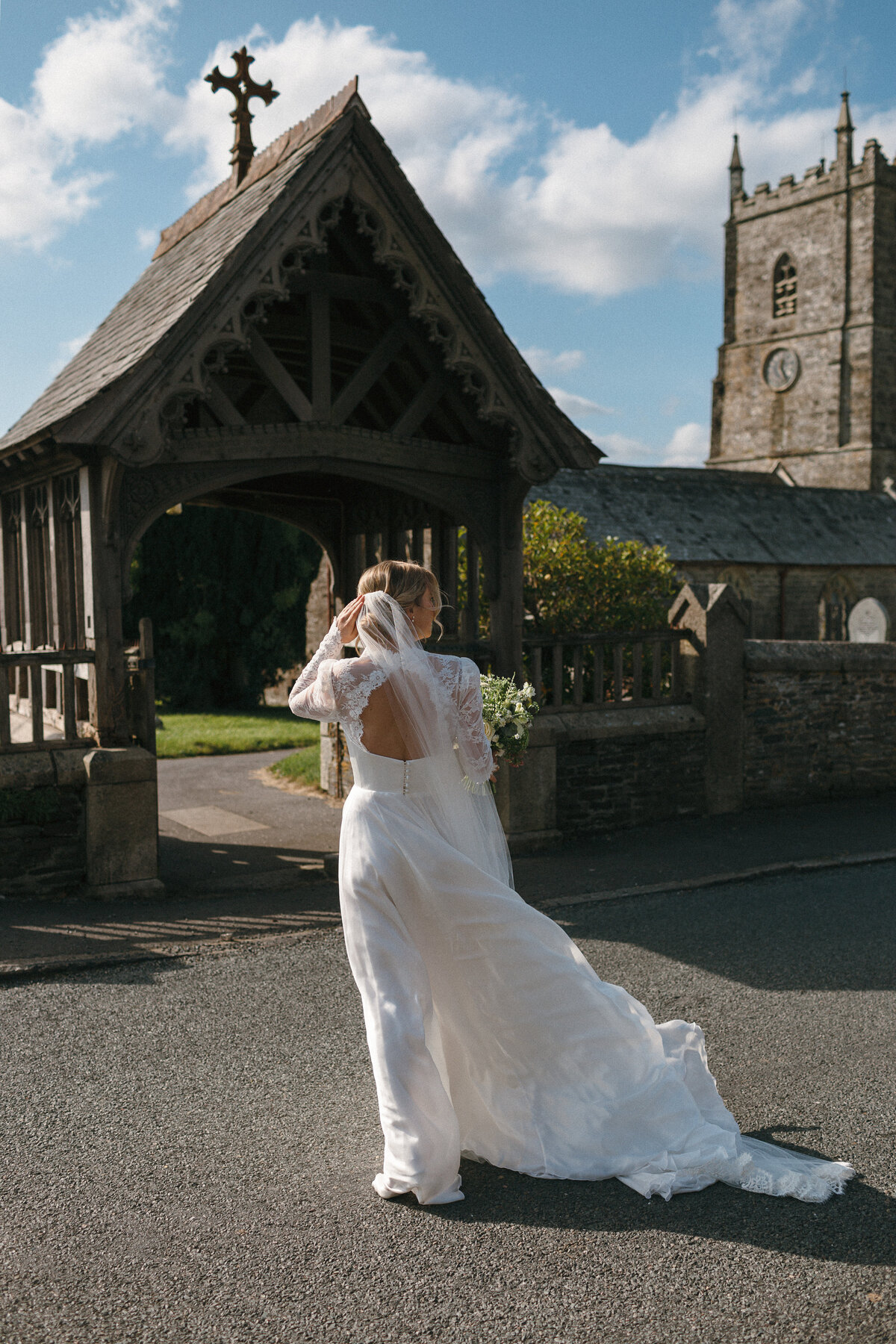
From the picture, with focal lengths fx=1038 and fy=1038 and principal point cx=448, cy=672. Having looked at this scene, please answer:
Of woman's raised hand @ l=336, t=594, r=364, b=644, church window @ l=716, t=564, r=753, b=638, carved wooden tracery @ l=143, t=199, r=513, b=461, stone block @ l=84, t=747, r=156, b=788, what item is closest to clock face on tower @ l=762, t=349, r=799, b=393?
church window @ l=716, t=564, r=753, b=638

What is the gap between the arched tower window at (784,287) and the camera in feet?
178

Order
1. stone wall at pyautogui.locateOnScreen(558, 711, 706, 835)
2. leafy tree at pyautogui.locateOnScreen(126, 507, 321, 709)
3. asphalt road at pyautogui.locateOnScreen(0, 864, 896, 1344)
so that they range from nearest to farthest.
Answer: asphalt road at pyautogui.locateOnScreen(0, 864, 896, 1344) → stone wall at pyautogui.locateOnScreen(558, 711, 706, 835) → leafy tree at pyautogui.locateOnScreen(126, 507, 321, 709)

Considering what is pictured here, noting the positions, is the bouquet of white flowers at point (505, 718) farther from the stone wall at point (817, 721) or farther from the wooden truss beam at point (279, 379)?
the stone wall at point (817, 721)

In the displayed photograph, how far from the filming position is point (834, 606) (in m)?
36.0

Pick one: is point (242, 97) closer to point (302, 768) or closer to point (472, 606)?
point (472, 606)

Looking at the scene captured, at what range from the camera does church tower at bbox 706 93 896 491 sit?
50750 millimetres

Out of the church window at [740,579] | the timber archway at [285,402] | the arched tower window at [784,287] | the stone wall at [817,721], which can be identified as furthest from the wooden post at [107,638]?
the arched tower window at [784,287]

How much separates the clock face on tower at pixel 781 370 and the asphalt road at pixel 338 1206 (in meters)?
53.5

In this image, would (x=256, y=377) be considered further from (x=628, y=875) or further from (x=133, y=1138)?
(x=133, y=1138)

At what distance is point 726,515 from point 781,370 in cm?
2356


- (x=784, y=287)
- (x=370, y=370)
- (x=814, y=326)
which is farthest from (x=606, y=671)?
(x=784, y=287)

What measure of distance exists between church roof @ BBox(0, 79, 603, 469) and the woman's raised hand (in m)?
3.81

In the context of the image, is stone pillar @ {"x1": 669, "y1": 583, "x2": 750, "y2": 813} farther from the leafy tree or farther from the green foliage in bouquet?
the leafy tree

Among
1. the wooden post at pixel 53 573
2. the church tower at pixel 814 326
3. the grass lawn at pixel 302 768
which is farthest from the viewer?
the church tower at pixel 814 326
